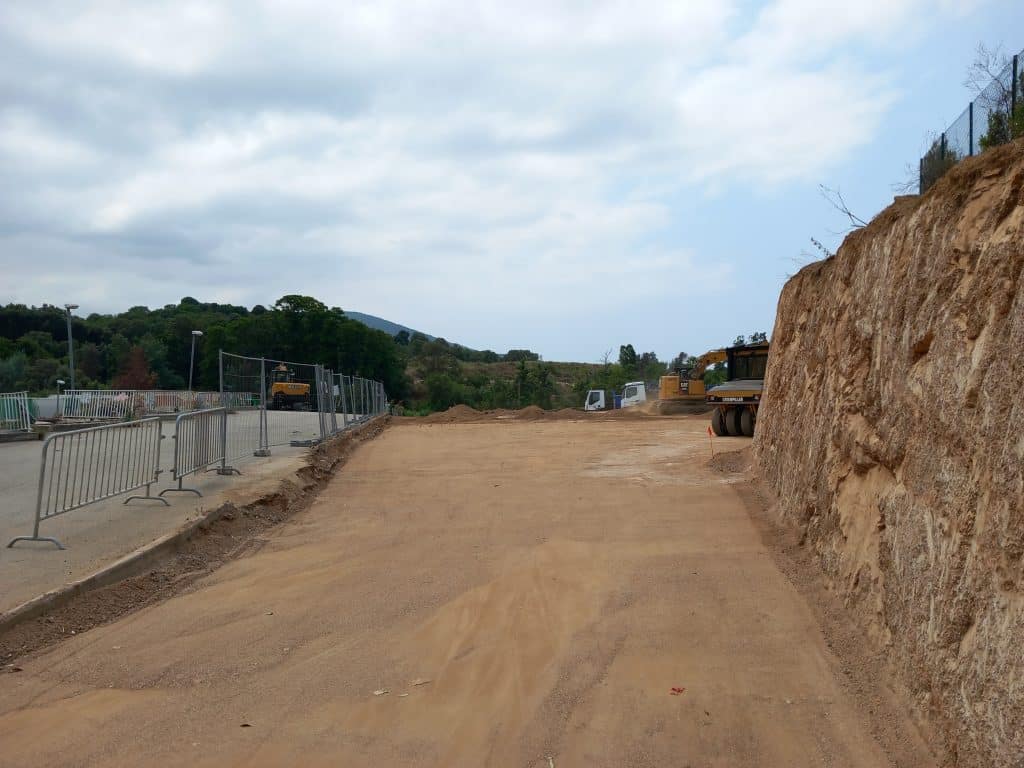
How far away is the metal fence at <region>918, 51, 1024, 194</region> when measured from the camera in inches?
366

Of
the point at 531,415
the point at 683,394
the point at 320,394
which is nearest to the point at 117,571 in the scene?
the point at 320,394

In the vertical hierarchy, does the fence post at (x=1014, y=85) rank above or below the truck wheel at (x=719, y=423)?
above

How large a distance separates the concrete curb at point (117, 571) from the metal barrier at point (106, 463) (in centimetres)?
115

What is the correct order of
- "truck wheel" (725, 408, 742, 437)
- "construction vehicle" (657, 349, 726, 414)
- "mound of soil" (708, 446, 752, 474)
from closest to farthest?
"mound of soil" (708, 446, 752, 474) → "truck wheel" (725, 408, 742, 437) → "construction vehicle" (657, 349, 726, 414)

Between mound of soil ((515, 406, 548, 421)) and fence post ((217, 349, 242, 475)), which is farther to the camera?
mound of soil ((515, 406, 548, 421))

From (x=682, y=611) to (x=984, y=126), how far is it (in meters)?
6.75

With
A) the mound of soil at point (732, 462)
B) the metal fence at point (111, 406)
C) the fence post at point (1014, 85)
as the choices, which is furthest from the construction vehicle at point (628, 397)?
the fence post at point (1014, 85)

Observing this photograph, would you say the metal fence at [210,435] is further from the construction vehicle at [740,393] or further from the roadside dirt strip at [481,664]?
the construction vehicle at [740,393]

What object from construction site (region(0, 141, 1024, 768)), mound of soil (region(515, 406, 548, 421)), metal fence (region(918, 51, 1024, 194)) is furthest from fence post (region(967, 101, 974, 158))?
mound of soil (region(515, 406, 548, 421))

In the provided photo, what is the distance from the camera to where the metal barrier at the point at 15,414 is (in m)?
28.1

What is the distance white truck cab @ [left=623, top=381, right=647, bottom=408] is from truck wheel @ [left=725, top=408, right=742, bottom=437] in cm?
2148

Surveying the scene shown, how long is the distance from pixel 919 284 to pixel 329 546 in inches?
280

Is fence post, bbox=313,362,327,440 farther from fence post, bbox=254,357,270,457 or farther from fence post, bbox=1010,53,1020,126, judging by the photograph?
fence post, bbox=1010,53,1020,126

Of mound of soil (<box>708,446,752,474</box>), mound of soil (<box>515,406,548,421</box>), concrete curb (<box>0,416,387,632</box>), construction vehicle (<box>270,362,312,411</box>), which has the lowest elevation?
concrete curb (<box>0,416,387,632</box>)
